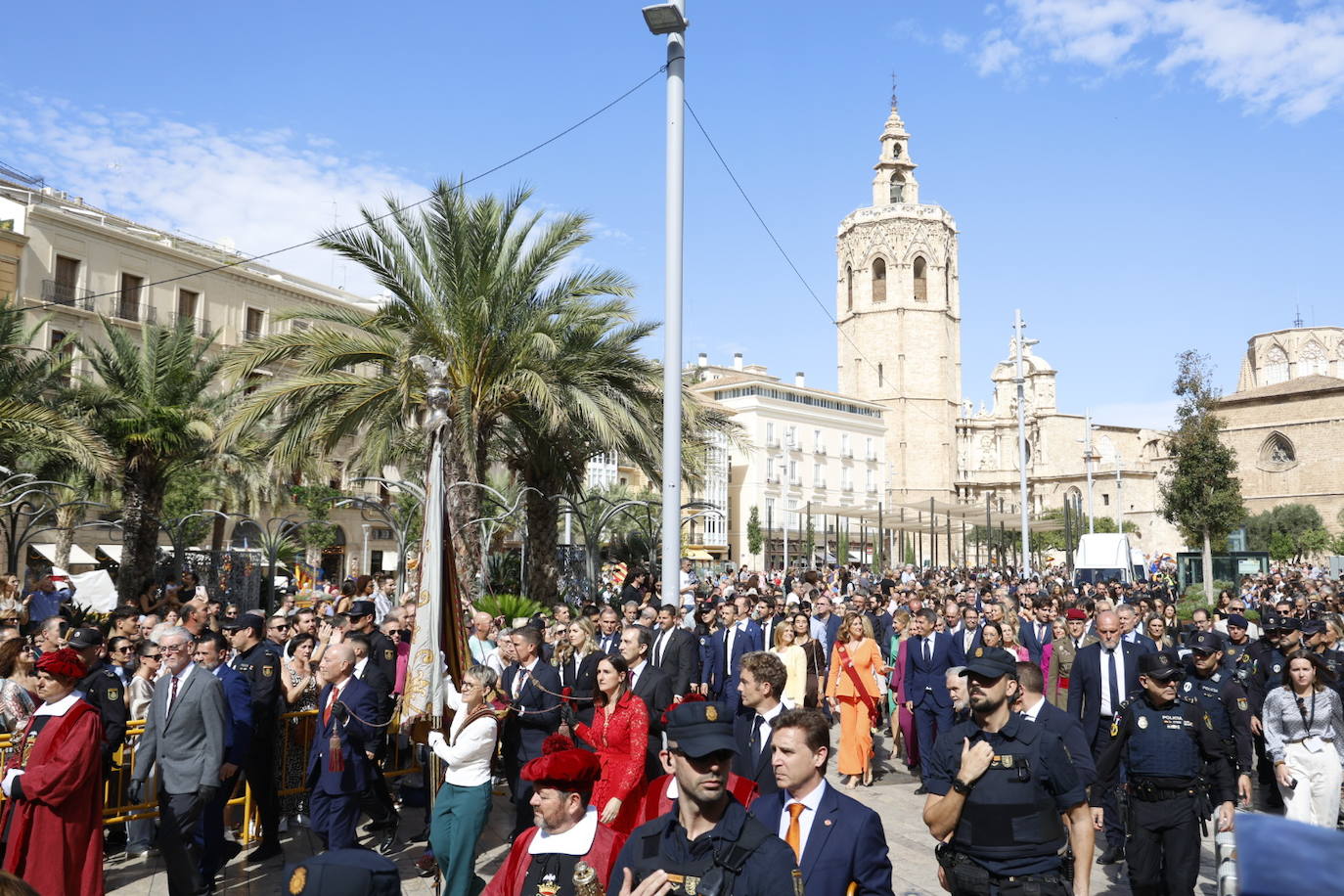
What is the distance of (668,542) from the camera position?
9.52 meters

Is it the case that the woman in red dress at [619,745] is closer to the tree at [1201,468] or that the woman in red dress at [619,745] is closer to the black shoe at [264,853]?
the black shoe at [264,853]

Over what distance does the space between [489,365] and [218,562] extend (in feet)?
27.2

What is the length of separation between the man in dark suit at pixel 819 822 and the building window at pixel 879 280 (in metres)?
87.7

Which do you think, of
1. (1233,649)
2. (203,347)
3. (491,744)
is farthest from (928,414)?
(491,744)

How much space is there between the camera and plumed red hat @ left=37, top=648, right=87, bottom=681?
16.7 ft

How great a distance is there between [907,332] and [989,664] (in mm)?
85872

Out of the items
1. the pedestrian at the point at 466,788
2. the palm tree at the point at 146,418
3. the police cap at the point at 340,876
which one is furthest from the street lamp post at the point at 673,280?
the palm tree at the point at 146,418

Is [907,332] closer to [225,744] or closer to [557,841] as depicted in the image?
[225,744]

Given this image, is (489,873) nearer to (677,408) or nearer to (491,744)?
(491,744)

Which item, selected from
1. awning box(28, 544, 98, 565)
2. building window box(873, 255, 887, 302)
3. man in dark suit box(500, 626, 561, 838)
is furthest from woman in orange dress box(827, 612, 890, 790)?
building window box(873, 255, 887, 302)

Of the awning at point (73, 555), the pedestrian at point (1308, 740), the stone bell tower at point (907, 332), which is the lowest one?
the pedestrian at point (1308, 740)

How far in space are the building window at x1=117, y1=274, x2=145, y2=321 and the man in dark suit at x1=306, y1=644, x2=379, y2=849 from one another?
3667 cm

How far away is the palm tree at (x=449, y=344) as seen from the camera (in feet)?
49.4

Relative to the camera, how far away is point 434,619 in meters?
6.74
